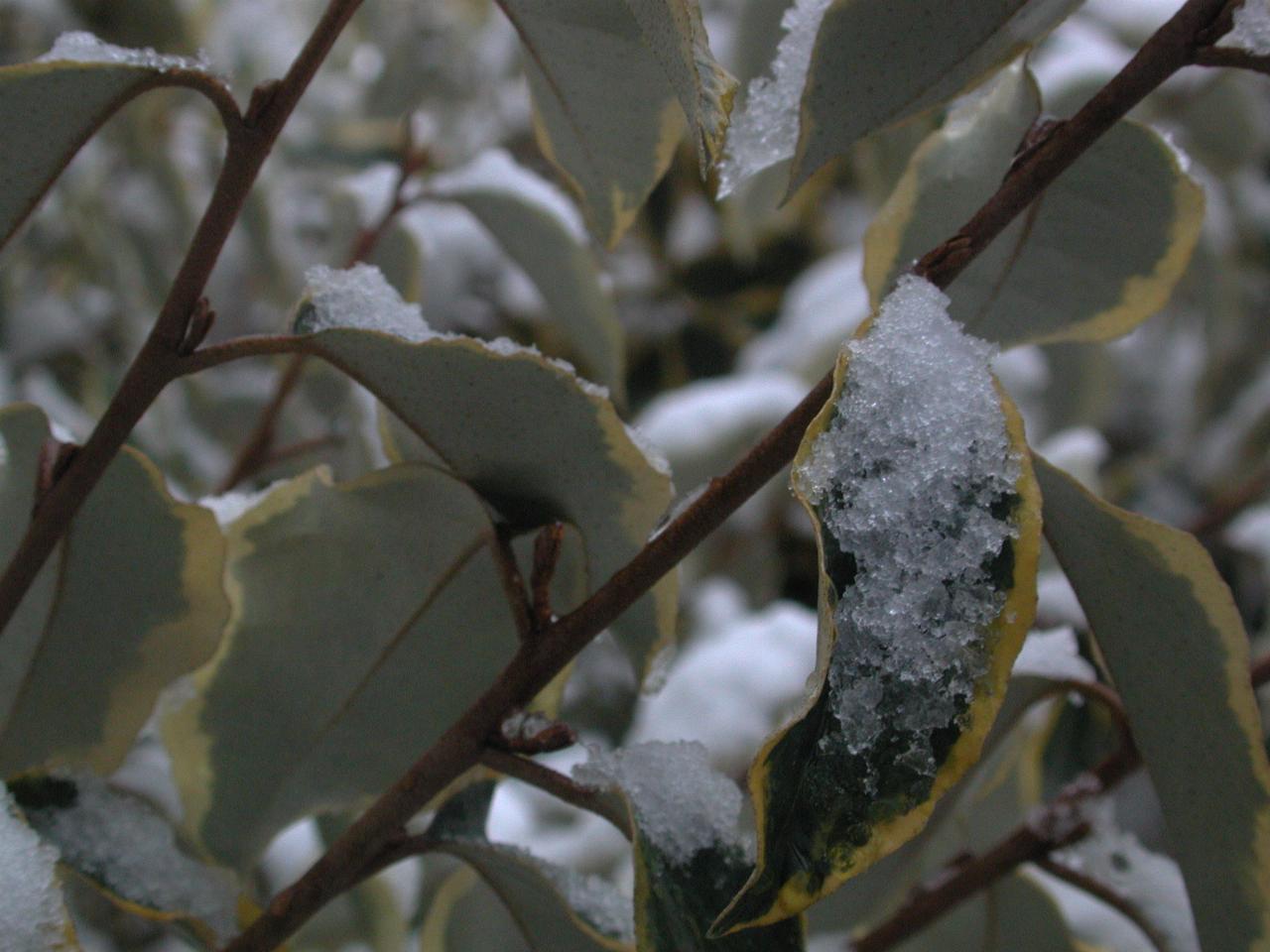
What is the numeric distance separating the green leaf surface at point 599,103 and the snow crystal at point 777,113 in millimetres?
32

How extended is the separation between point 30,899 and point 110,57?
0.27 metres

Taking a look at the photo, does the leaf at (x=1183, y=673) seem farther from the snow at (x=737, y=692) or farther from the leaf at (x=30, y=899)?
the snow at (x=737, y=692)

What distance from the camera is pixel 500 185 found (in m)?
0.79

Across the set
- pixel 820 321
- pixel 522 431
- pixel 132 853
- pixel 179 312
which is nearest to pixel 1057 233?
pixel 522 431

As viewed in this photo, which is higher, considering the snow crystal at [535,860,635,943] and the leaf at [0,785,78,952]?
the leaf at [0,785,78,952]

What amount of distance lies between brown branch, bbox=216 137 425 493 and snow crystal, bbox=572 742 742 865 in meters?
0.46

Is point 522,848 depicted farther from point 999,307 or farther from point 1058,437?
point 1058,437

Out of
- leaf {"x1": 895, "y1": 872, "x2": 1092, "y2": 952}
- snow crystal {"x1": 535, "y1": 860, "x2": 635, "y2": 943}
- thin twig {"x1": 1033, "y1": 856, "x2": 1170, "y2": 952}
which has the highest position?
snow crystal {"x1": 535, "y1": 860, "x2": 635, "y2": 943}

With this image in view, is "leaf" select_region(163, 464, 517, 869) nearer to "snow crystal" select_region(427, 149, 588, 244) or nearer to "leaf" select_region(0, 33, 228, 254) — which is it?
"leaf" select_region(0, 33, 228, 254)

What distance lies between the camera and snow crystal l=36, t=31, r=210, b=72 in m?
0.42

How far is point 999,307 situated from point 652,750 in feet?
0.71

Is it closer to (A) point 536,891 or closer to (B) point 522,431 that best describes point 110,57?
(B) point 522,431

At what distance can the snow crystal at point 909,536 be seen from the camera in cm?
32

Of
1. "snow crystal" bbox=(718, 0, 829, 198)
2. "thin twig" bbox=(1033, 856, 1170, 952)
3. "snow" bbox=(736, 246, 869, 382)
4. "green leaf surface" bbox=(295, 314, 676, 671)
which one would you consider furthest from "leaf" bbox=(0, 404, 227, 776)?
"snow" bbox=(736, 246, 869, 382)
